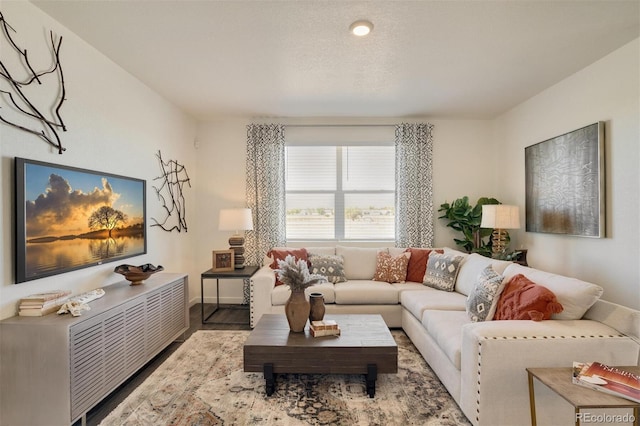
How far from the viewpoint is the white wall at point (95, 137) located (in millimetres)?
1864

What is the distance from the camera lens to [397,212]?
4.45 m

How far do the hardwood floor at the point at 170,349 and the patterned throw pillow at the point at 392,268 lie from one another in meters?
1.73

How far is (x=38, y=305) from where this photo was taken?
6.19ft

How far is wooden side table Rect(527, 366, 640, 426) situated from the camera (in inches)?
49.6

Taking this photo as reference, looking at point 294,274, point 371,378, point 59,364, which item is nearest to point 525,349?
point 371,378

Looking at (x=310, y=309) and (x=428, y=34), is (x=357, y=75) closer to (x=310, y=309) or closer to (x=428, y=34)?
(x=428, y=34)

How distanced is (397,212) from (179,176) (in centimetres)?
312

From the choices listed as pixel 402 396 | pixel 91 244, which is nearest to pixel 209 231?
pixel 91 244

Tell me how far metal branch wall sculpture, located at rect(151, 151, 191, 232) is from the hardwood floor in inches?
48.5

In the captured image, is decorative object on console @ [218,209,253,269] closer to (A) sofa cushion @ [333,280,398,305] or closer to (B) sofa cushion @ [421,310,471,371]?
(A) sofa cushion @ [333,280,398,305]

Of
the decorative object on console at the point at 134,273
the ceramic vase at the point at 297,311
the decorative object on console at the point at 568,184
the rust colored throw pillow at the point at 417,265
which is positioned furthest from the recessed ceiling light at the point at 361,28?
the decorative object on console at the point at 134,273

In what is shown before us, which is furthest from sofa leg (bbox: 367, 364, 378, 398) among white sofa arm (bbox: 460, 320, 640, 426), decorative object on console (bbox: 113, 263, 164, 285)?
decorative object on console (bbox: 113, 263, 164, 285)

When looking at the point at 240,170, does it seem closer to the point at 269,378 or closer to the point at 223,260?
the point at 223,260

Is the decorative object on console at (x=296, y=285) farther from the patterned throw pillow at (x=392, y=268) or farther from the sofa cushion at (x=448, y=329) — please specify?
the patterned throw pillow at (x=392, y=268)
